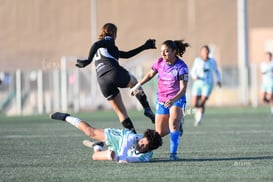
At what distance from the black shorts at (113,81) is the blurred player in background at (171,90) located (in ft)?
1.72

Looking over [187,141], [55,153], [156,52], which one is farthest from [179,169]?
[156,52]

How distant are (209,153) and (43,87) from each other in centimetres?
2666

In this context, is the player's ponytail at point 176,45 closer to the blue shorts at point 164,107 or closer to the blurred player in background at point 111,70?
the blue shorts at point 164,107

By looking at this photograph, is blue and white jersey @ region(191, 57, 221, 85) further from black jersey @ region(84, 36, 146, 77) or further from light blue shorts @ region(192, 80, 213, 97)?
black jersey @ region(84, 36, 146, 77)

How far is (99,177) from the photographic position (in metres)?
11.4

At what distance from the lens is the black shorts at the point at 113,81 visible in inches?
586

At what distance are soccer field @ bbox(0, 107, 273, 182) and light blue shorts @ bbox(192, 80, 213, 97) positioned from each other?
3516 millimetres

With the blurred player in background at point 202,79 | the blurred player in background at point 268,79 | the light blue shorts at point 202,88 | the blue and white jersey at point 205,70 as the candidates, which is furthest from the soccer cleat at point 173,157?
the blurred player in background at point 268,79

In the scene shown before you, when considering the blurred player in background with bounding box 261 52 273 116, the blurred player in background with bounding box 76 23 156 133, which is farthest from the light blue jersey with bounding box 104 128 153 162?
the blurred player in background with bounding box 261 52 273 116

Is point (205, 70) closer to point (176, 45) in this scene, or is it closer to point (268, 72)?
point (268, 72)

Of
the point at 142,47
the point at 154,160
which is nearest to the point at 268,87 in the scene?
the point at 142,47

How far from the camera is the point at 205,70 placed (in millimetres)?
24750

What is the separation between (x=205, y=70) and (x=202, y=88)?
1.74 ft

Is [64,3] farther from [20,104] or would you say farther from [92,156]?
[92,156]
